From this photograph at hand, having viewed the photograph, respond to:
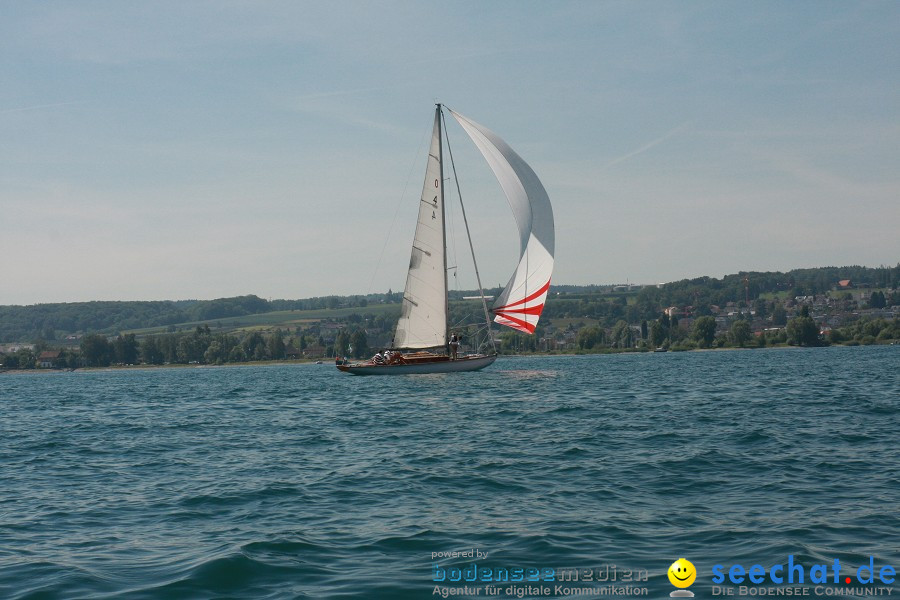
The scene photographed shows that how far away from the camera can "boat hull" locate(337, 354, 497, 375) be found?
58500 mm

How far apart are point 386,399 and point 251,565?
30.1 metres

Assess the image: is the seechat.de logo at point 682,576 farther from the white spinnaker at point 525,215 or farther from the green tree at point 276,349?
the green tree at point 276,349

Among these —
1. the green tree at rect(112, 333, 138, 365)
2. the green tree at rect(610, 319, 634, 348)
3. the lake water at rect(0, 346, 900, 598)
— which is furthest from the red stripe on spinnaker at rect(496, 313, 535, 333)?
the green tree at rect(112, 333, 138, 365)

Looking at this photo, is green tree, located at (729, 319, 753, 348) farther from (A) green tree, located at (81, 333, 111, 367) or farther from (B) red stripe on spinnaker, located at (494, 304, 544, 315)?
(A) green tree, located at (81, 333, 111, 367)

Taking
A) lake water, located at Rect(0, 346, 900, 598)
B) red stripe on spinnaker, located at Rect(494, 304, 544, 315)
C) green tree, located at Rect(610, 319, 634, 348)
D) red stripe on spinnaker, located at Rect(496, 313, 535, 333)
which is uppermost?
red stripe on spinnaker, located at Rect(494, 304, 544, 315)

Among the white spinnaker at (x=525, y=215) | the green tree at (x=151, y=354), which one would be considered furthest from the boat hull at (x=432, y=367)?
the green tree at (x=151, y=354)

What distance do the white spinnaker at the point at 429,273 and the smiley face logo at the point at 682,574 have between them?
1791 inches

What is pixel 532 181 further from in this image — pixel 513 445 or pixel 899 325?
pixel 899 325

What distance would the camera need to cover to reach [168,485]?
1725cm

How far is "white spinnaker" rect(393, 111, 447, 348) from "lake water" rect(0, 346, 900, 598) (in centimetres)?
2542

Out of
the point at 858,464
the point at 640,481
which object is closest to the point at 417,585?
the point at 640,481

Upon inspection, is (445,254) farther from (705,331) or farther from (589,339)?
(589,339)

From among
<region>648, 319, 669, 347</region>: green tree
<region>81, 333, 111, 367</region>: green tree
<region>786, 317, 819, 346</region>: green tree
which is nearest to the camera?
<region>786, 317, 819, 346</region>: green tree

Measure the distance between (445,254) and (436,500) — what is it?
4170 centimetres
